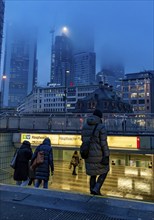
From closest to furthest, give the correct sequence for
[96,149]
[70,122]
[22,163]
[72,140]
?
1. [96,149]
2. [22,163]
3. [72,140]
4. [70,122]

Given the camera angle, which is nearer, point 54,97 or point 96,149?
point 96,149

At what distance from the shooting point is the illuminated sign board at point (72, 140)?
43.1ft

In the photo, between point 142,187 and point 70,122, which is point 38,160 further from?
point 142,187

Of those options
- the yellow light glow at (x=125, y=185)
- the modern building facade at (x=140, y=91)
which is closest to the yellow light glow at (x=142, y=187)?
the yellow light glow at (x=125, y=185)

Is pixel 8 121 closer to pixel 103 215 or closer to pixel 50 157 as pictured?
pixel 50 157

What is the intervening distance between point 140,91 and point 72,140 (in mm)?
109846

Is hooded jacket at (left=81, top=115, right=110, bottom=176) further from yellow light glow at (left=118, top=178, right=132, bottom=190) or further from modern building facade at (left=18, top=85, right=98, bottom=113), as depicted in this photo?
modern building facade at (left=18, top=85, right=98, bottom=113)

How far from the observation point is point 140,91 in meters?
118

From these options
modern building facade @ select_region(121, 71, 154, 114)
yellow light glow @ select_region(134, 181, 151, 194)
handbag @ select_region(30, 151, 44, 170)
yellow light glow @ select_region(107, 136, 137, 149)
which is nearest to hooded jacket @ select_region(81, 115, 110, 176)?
handbag @ select_region(30, 151, 44, 170)

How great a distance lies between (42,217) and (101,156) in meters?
1.95

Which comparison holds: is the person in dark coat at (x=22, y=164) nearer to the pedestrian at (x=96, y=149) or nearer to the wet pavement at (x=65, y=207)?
the wet pavement at (x=65, y=207)

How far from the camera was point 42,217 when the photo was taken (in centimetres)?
381

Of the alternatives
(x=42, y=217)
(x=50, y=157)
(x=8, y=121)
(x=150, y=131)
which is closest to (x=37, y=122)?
(x=8, y=121)

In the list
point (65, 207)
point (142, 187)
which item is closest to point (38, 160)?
point (65, 207)
